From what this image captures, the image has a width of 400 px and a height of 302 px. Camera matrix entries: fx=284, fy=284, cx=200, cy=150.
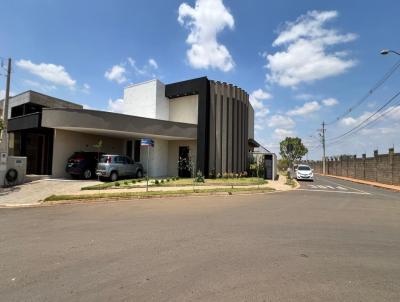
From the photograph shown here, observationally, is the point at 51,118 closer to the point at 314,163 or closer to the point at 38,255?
the point at 38,255

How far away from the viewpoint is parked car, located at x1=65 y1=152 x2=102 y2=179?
18.9 meters

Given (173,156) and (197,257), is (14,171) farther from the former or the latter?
(197,257)

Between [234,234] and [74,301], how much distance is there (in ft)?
13.5

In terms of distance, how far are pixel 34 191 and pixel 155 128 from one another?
28.2 ft

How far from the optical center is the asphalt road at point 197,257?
151 inches

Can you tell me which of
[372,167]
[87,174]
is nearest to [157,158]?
[87,174]

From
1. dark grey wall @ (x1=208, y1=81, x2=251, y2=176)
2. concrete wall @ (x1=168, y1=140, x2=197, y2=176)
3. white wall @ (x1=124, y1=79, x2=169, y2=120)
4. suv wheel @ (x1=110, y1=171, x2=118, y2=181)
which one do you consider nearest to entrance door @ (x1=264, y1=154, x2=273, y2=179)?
dark grey wall @ (x1=208, y1=81, x2=251, y2=176)

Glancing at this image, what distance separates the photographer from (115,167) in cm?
1855

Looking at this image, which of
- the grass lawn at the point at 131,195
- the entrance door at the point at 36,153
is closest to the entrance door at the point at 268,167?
the grass lawn at the point at 131,195

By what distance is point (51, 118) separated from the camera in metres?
17.7

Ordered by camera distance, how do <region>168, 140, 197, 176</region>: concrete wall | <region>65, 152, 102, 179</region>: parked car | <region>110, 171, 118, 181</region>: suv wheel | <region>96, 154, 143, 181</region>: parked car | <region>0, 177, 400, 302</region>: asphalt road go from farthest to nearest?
<region>168, 140, 197, 176</region>: concrete wall < <region>65, 152, 102, 179</region>: parked car < <region>110, 171, 118, 181</region>: suv wheel < <region>96, 154, 143, 181</region>: parked car < <region>0, 177, 400, 302</region>: asphalt road

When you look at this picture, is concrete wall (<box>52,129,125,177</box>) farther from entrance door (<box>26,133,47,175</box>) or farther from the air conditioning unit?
entrance door (<box>26,133,47,175</box>)

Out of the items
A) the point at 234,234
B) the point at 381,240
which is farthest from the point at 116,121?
the point at 381,240

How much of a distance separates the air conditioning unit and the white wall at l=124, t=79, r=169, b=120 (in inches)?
392
